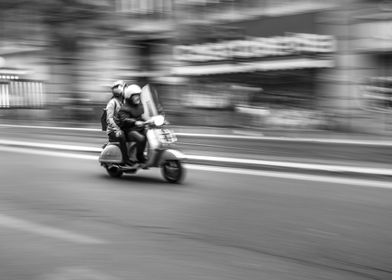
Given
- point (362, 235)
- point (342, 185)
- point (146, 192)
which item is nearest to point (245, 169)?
point (342, 185)

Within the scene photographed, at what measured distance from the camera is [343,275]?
4.27m

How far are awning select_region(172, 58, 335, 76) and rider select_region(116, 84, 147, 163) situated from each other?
5669 millimetres

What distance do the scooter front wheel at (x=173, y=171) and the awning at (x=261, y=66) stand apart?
6163 millimetres

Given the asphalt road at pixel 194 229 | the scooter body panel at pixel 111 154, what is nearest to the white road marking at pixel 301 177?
the asphalt road at pixel 194 229

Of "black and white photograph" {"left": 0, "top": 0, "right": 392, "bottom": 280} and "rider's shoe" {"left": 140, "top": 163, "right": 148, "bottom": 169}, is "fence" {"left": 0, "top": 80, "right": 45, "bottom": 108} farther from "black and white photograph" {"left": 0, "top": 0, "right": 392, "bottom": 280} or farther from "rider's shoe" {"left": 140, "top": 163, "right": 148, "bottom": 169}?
"rider's shoe" {"left": 140, "top": 163, "right": 148, "bottom": 169}

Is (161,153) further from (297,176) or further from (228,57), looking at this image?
(228,57)

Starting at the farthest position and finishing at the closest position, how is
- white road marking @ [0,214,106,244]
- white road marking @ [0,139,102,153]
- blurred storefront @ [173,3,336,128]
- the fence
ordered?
the fence → white road marking @ [0,139,102,153] → blurred storefront @ [173,3,336,128] → white road marking @ [0,214,106,244]

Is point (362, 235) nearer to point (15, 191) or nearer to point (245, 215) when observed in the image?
point (245, 215)

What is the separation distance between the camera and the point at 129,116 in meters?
9.30

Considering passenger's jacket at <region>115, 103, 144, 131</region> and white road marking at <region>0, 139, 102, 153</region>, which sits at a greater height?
passenger's jacket at <region>115, 103, 144, 131</region>

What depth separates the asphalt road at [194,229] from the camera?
4473 millimetres

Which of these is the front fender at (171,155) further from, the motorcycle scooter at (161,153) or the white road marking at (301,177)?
the white road marking at (301,177)

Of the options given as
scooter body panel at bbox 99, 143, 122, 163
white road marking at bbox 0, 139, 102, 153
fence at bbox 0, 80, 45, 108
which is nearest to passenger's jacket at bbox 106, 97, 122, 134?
scooter body panel at bbox 99, 143, 122, 163

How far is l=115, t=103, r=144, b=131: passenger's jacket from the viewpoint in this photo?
925cm
